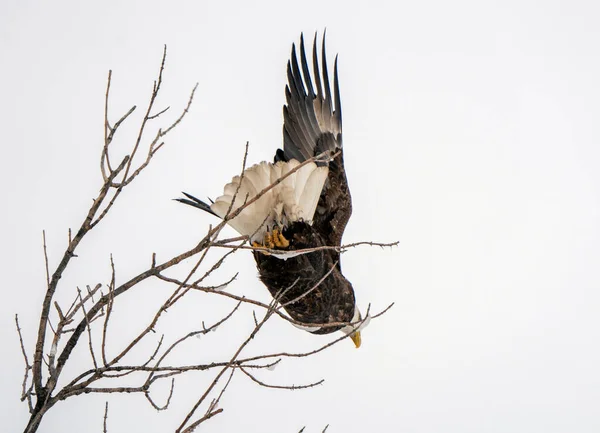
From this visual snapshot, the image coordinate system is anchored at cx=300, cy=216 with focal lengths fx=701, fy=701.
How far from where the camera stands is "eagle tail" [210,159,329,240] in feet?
11.8

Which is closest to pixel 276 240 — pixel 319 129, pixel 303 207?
pixel 303 207

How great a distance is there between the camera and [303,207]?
154 inches

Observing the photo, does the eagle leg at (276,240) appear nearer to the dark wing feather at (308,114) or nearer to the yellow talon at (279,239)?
the yellow talon at (279,239)

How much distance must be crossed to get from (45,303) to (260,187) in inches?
68.6

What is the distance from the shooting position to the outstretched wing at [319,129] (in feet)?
15.2

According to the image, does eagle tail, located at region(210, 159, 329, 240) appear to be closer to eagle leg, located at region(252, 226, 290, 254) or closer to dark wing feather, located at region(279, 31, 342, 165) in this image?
eagle leg, located at region(252, 226, 290, 254)

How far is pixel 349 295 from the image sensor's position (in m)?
4.42

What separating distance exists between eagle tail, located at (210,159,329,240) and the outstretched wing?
0.61 m

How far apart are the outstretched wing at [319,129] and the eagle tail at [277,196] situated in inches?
23.8

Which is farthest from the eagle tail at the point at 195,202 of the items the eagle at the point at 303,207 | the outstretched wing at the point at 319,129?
the outstretched wing at the point at 319,129

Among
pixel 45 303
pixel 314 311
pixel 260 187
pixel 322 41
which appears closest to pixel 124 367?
pixel 45 303

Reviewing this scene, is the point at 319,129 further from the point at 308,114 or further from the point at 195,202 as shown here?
the point at 195,202

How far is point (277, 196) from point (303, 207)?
0.17m

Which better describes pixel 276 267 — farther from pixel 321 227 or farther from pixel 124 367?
pixel 124 367
